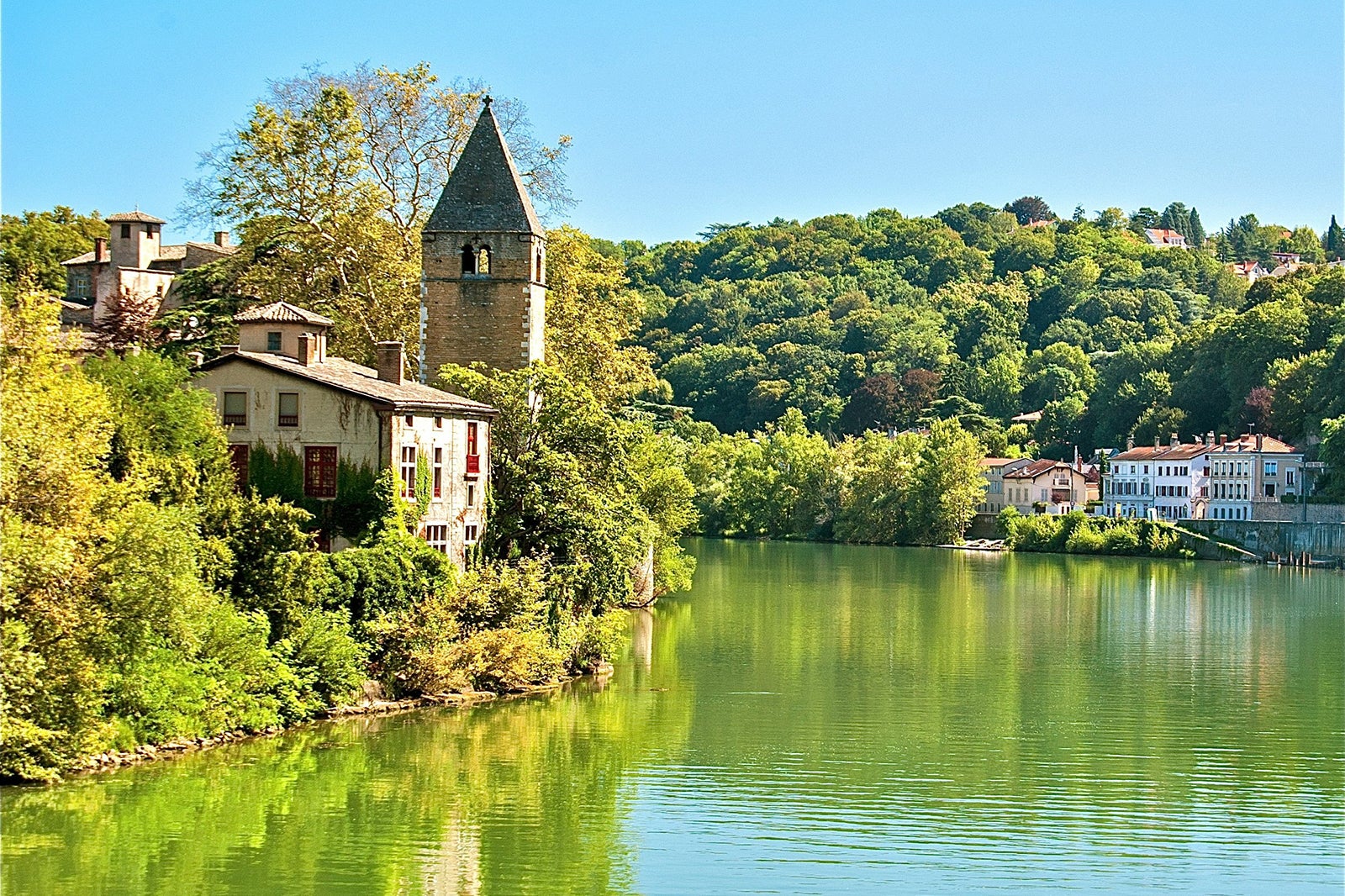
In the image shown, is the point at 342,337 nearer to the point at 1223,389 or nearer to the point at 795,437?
the point at 795,437

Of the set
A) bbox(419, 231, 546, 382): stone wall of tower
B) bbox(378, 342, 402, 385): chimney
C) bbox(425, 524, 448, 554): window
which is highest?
bbox(419, 231, 546, 382): stone wall of tower

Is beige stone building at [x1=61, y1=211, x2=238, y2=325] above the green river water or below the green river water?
above

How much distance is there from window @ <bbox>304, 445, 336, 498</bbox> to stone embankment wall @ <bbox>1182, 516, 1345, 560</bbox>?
253 ft

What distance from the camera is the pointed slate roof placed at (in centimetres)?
4928

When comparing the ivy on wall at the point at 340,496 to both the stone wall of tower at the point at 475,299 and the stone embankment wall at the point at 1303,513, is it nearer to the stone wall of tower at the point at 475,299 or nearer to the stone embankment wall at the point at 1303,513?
the stone wall of tower at the point at 475,299

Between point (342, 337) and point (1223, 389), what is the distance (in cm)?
9951

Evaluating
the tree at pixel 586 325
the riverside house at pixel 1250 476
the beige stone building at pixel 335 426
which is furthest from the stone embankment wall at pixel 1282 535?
the beige stone building at pixel 335 426

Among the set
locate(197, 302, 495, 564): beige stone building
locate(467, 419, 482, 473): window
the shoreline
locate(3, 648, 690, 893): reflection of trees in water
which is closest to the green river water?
locate(3, 648, 690, 893): reflection of trees in water

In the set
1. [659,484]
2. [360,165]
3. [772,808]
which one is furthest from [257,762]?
[659,484]

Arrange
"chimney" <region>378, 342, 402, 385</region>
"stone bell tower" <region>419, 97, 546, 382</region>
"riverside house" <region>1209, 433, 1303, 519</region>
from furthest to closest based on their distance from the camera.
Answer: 1. "riverside house" <region>1209, 433, 1303, 519</region>
2. "stone bell tower" <region>419, 97, 546, 382</region>
3. "chimney" <region>378, 342, 402, 385</region>

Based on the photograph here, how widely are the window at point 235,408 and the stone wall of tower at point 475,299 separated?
1099 centimetres

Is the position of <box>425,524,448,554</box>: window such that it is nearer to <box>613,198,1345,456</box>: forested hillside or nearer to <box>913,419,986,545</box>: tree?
<box>613,198,1345,456</box>: forested hillside

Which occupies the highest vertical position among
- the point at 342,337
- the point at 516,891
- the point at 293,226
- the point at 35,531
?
the point at 293,226

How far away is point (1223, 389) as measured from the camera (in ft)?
456
